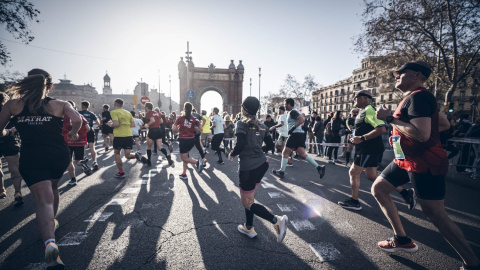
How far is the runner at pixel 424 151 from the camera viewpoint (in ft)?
6.44

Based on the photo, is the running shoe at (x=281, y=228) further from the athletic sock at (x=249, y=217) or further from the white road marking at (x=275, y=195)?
the white road marking at (x=275, y=195)

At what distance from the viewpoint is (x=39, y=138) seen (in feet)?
7.51

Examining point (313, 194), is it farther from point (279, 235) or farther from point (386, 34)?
point (386, 34)

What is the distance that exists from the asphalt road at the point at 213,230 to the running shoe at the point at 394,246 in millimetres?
78

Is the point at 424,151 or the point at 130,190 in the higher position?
the point at 424,151

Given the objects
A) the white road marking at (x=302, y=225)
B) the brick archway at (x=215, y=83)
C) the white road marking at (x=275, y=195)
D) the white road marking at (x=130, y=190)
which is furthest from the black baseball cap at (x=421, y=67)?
the brick archway at (x=215, y=83)

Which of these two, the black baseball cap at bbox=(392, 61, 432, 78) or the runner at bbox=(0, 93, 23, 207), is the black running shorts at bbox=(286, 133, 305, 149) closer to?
the black baseball cap at bbox=(392, 61, 432, 78)

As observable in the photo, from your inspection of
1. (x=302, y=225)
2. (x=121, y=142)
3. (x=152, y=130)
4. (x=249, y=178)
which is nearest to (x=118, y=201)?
(x=121, y=142)

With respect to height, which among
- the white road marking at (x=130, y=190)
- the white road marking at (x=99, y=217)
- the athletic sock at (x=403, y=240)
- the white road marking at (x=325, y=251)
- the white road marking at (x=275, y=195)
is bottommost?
the white road marking at (x=275, y=195)

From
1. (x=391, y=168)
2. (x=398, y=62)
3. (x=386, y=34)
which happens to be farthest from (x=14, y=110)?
(x=398, y=62)

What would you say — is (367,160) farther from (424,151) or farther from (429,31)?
(429,31)

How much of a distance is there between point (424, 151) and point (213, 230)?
9.12 ft

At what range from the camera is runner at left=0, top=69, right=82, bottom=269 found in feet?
7.18

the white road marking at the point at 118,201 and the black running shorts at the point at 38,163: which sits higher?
the black running shorts at the point at 38,163
